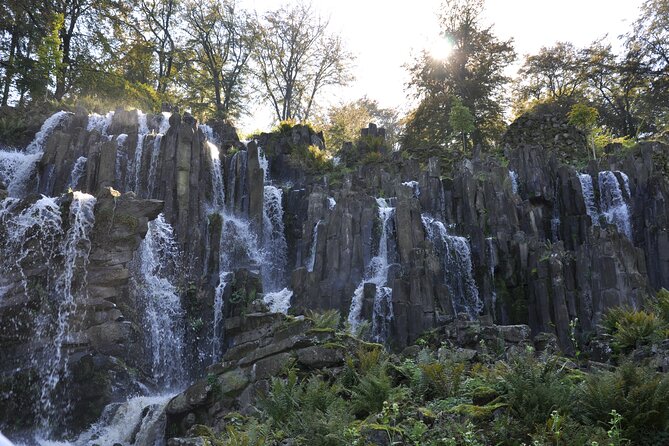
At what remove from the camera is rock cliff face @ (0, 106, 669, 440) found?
18.5 meters

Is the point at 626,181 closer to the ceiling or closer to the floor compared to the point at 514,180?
closer to the floor

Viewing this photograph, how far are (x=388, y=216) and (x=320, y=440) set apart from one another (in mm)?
17773

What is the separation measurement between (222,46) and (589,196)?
2987 centimetres

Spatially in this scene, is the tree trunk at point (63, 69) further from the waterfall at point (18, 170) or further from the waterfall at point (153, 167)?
the waterfall at point (153, 167)

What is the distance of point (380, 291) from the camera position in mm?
22609

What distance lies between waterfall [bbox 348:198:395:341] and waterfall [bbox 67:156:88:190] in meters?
13.7

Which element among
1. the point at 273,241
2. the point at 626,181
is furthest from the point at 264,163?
the point at 626,181

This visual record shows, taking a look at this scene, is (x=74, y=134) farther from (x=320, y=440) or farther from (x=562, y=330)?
(x=320, y=440)

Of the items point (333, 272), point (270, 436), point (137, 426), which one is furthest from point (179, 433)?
point (333, 272)

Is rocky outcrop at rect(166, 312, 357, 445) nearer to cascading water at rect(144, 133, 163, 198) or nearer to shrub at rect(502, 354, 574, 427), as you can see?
shrub at rect(502, 354, 574, 427)

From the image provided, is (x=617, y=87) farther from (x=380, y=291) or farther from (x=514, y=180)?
(x=380, y=291)

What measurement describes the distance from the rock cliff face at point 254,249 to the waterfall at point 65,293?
54 mm

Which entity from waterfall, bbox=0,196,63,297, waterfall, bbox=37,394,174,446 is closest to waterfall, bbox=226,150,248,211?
waterfall, bbox=0,196,63,297

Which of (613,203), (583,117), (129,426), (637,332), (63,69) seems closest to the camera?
(637,332)
